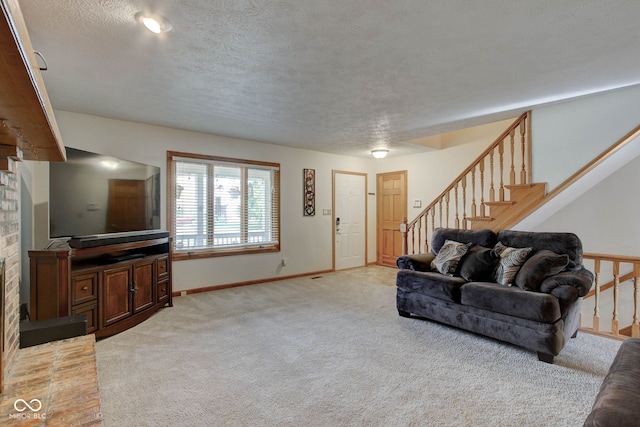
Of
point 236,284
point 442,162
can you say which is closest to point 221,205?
point 236,284

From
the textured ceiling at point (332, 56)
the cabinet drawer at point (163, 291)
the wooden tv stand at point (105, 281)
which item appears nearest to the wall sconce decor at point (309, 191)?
the textured ceiling at point (332, 56)

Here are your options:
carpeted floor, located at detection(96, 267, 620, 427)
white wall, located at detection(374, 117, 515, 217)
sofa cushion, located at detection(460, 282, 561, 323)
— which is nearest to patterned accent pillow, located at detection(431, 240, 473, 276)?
sofa cushion, located at detection(460, 282, 561, 323)

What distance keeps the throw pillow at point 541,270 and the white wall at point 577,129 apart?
104 centimetres

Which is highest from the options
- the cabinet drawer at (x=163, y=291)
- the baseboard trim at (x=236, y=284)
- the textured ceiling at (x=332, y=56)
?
the textured ceiling at (x=332, y=56)

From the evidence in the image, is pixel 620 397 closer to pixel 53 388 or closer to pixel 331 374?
pixel 331 374

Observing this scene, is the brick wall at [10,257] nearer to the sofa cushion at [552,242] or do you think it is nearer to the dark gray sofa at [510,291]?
the dark gray sofa at [510,291]

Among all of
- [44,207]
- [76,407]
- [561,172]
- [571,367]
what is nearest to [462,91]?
[561,172]

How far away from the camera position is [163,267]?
3.77 metres

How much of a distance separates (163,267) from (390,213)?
14.8 feet

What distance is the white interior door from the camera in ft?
20.3

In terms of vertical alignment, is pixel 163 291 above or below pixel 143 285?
below

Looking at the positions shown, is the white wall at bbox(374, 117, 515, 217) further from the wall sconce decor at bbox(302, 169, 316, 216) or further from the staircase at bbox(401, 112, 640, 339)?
the wall sconce decor at bbox(302, 169, 316, 216)

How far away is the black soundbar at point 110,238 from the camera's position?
2.70 meters

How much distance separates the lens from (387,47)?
213 centimetres
